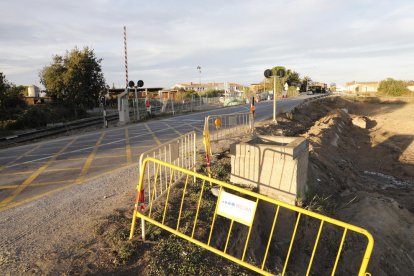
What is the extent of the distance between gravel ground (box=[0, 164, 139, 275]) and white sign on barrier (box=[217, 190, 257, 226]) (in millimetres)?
2225

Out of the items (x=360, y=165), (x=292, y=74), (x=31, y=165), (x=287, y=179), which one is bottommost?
(x=360, y=165)

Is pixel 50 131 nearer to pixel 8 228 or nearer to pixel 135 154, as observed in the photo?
pixel 135 154

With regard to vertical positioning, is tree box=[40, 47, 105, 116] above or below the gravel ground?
above

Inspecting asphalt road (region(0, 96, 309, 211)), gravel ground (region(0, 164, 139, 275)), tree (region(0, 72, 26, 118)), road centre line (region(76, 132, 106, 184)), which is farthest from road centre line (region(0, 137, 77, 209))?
tree (region(0, 72, 26, 118))

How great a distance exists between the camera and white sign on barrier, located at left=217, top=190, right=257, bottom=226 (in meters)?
3.87

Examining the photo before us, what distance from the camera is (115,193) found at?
6.57 meters

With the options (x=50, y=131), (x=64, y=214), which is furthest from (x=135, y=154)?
(x=50, y=131)

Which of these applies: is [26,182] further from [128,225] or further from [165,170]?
[165,170]

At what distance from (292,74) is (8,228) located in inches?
3122

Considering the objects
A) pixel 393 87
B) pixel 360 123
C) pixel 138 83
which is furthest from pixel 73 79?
pixel 393 87

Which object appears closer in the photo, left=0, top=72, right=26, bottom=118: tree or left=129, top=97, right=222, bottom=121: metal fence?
left=0, top=72, right=26, bottom=118: tree

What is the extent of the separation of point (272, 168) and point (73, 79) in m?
26.3

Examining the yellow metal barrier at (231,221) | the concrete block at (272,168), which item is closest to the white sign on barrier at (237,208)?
the yellow metal barrier at (231,221)

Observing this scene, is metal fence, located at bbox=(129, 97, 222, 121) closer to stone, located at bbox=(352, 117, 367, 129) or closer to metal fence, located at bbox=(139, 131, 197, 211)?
stone, located at bbox=(352, 117, 367, 129)
